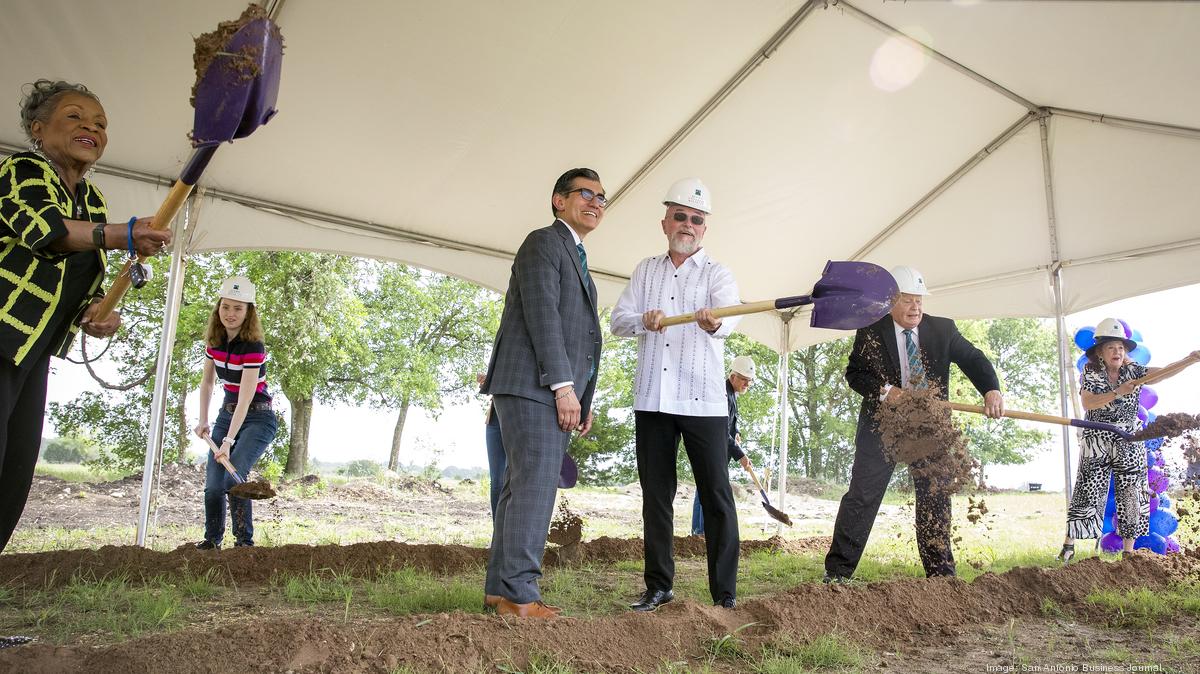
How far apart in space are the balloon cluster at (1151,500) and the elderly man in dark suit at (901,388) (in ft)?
7.01

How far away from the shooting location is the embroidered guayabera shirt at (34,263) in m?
2.17

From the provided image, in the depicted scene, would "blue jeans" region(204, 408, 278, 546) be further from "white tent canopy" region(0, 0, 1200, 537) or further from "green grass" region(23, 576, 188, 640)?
"white tent canopy" region(0, 0, 1200, 537)


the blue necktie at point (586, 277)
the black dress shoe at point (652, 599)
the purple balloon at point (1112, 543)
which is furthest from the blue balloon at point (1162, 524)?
the blue necktie at point (586, 277)

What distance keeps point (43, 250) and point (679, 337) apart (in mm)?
2466

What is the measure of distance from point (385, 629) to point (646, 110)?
12.4 ft

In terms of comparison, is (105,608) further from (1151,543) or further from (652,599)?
(1151,543)

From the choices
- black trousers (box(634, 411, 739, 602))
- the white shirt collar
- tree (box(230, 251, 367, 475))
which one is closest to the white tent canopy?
the white shirt collar

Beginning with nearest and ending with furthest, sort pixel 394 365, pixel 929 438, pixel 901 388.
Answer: pixel 929 438 → pixel 901 388 → pixel 394 365

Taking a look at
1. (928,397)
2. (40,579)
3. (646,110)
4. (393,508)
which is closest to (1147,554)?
(928,397)

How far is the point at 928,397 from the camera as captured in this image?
4035 mm

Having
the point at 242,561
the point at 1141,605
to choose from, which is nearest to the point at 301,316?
the point at 242,561

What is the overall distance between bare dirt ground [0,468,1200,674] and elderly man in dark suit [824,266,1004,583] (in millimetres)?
524

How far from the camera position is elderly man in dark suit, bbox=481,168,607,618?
2812mm

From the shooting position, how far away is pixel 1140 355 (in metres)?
6.31
